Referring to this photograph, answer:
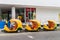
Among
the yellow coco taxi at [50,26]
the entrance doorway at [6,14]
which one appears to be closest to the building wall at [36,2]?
the entrance doorway at [6,14]

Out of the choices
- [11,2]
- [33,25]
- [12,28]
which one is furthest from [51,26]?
[11,2]

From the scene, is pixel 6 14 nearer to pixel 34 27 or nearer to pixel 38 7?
pixel 38 7

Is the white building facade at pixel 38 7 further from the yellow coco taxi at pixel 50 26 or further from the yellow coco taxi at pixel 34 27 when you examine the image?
the yellow coco taxi at pixel 34 27

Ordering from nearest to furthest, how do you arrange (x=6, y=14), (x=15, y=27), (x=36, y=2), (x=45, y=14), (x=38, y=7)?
(x=15, y=27) → (x=36, y=2) → (x=38, y=7) → (x=45, y=14) → (x=6, y=14)

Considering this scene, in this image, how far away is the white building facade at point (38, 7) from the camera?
2623 cm

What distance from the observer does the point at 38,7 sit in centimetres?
2819

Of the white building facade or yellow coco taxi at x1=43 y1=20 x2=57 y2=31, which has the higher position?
the white building facade

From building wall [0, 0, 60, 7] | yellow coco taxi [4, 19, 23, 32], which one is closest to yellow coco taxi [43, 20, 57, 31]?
yellow coco taxi [4, 19, 23, 32]

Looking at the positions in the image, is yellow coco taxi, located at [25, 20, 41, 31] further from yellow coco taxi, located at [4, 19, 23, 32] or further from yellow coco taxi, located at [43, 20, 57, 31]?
yellow coco taxi, located at [43, 20, 57, 31]

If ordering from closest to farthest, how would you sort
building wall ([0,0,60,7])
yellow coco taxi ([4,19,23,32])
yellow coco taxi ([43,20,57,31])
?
yellow coco taxi ([4,19,23,32]) → yellow coco taxi ([43,20,57,31]) → building wall ([0,0,60,7])

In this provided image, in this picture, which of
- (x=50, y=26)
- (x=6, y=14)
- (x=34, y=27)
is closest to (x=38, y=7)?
(x=6, y=14)

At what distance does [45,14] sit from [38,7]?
5.85 feet

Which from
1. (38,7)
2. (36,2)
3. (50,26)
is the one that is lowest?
(50,26)

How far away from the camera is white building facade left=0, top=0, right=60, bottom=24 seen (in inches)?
1033
